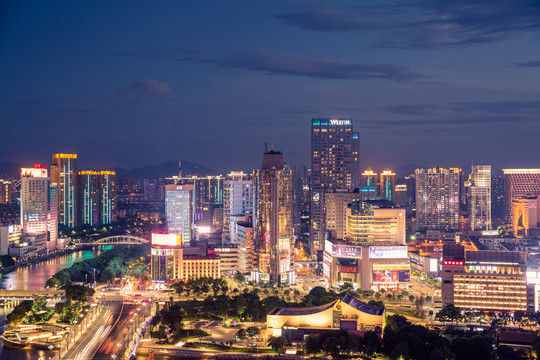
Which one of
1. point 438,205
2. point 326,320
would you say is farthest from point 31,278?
point 438,205

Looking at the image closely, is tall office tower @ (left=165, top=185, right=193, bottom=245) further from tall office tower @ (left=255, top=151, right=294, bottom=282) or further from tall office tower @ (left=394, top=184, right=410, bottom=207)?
tall office tower @ (left=394, top=184, right=410, bottom=207)

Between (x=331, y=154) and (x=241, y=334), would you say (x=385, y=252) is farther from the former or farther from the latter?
(x=331, y=154)

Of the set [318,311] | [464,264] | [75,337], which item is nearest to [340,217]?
[464,264]

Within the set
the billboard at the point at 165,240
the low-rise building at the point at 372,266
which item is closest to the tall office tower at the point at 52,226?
the billboard at the point at 165,240

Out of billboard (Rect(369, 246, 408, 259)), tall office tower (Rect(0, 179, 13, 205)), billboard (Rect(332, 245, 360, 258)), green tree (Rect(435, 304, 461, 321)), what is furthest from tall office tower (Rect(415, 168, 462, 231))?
tall office tower (Rect(0, 179, 13, 205))

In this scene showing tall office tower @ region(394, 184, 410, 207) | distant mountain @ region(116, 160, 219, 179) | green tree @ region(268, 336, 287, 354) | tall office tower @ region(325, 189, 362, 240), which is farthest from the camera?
distant mountain @ region(116, 160, 219, 179)

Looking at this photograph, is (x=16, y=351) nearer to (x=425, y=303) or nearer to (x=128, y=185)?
(x=425, y=303)
